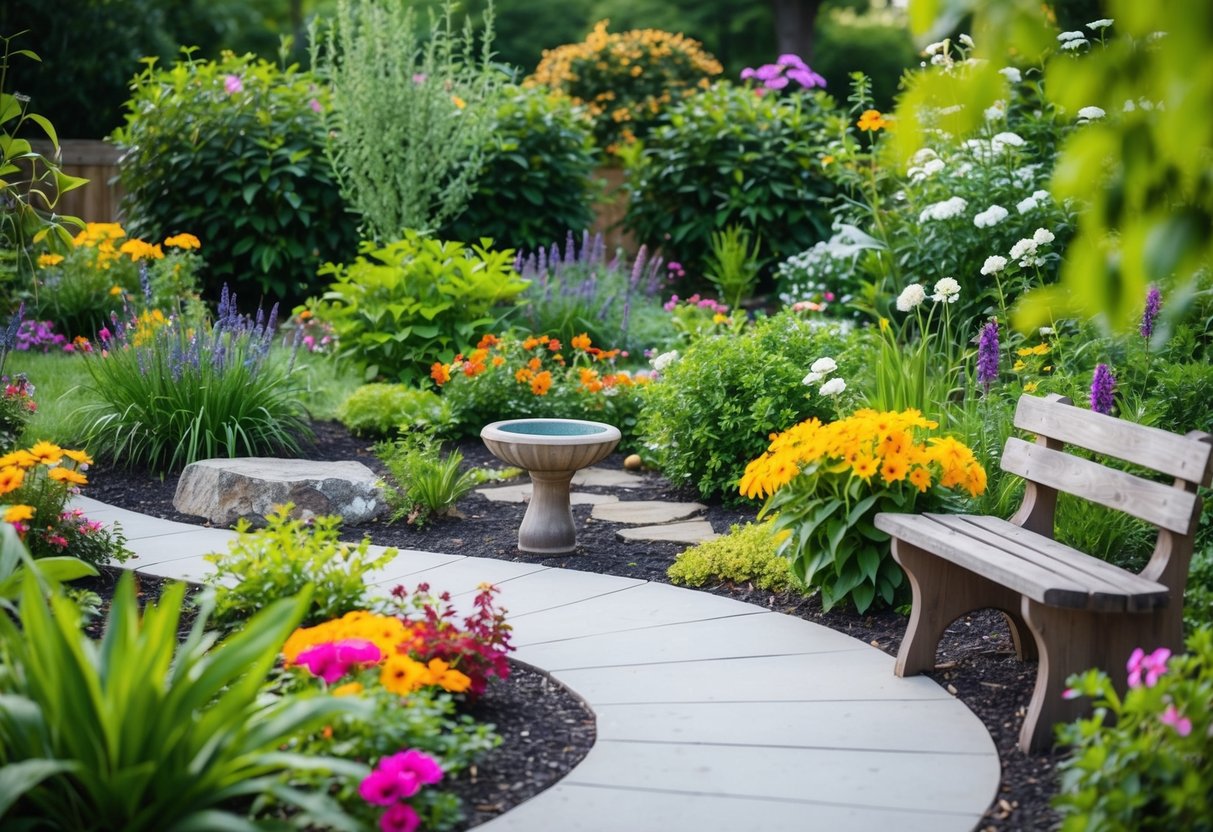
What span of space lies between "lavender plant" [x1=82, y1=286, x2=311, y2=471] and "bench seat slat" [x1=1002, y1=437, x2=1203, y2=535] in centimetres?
418

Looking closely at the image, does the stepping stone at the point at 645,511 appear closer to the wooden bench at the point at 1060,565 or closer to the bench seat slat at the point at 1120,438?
the wooden bench at the point at 1060,565

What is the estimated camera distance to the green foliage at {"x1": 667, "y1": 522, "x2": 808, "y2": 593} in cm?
494

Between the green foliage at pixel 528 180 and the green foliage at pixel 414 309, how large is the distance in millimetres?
2231

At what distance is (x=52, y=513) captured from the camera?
4.60 meters

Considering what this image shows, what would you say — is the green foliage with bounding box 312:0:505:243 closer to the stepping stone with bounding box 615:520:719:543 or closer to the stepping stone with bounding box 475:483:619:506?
the stepping stone with bounding box 475:483:619:506

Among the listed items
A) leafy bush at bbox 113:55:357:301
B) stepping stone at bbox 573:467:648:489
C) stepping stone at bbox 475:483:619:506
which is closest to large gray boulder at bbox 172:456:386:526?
stepping stone at bbox 475:483:619:506

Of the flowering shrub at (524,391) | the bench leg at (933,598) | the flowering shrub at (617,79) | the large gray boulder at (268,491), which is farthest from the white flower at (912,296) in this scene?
the flowering shrub at (617,79)

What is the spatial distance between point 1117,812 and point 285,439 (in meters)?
5.31

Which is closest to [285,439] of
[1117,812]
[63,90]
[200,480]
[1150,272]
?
[200,480]

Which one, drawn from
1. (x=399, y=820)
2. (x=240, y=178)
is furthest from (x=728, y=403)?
(x=240, y=178)

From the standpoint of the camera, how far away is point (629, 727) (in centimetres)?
357

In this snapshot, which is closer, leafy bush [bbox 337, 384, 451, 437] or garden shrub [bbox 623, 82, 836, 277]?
leafy bush [bbox 337, 384, 451, 437]

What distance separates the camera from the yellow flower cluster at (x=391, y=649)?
3174mm

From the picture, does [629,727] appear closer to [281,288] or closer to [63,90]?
[281,288]
